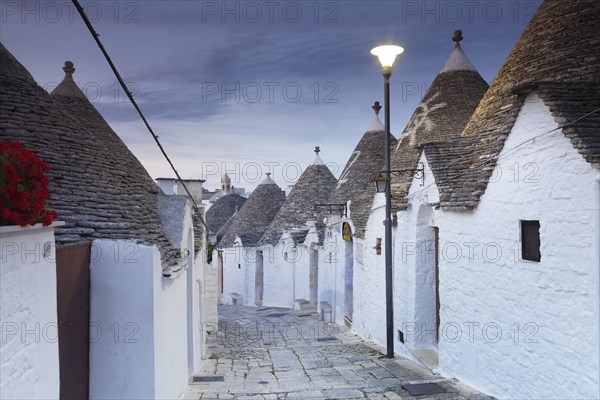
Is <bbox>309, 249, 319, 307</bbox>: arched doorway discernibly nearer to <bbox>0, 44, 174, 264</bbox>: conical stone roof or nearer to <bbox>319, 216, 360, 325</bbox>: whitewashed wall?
<bbox>319, 216, 360, 325</bbox>: whitewashed wall

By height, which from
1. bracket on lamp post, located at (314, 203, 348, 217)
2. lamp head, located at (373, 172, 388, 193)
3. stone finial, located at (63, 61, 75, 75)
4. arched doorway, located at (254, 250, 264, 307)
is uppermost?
stone finial, located at (63, 61, 75, 75)

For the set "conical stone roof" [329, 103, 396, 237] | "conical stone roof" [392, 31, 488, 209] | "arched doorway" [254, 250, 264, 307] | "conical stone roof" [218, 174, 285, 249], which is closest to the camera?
"conical stone roof" [392, 31, 488, 209]

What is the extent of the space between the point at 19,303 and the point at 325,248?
16255 mm

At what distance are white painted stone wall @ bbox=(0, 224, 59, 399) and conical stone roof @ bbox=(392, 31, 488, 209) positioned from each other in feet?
32.1

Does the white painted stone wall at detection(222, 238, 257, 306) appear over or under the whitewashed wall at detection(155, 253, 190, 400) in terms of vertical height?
under

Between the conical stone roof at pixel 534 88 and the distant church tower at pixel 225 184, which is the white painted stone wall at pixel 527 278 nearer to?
the conical stone roof at pixel 534 88

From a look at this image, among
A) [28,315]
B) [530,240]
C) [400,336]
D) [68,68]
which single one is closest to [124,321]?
[28,315]

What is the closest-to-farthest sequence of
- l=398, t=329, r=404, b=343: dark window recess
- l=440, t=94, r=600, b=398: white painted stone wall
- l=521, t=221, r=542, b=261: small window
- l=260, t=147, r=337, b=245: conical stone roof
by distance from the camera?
l=440, t=94, r=600, b=398: white painted stone wall → l=521, t=221, r=542, b=261: small window → l=398, t=329, r=404, b=343: dark window recess → l=260, t=147, r=337, b=245: conical stone roof

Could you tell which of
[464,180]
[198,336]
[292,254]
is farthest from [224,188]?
[464,180]

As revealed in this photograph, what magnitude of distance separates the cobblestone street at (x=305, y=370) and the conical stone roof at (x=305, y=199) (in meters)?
8.74

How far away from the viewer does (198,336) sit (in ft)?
34.7

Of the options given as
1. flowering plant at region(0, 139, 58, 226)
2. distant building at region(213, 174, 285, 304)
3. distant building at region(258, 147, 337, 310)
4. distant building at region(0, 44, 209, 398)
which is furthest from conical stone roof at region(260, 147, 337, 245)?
flowering plant at region(0, 139, 58, 226)

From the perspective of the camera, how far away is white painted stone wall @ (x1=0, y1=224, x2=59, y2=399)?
10.6 ft

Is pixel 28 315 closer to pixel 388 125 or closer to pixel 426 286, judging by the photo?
pixel 388 125
